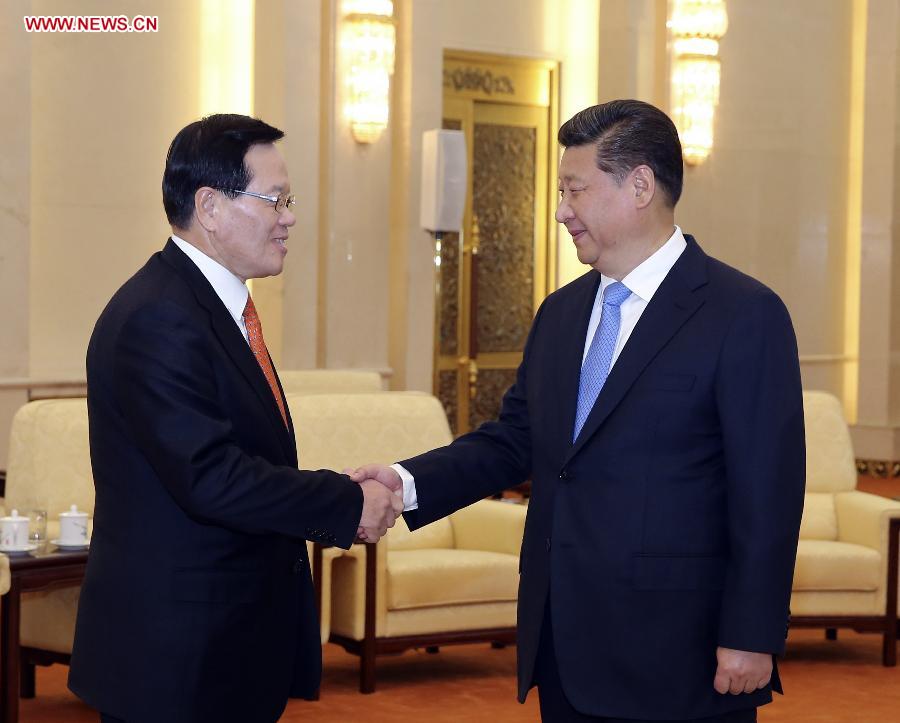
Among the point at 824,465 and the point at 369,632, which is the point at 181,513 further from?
the point at 824,465

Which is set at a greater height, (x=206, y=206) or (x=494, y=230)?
(x=494, y=230)

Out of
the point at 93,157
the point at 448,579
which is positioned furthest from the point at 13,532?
the point at 93,157

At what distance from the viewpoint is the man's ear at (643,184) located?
2.68 m

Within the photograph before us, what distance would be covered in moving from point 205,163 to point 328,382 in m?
4.58

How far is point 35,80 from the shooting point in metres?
A: 7.83

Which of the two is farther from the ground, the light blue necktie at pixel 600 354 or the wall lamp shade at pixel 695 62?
the wall lamp shade at pixel 695 62

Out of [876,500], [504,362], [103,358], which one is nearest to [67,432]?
[103,358]

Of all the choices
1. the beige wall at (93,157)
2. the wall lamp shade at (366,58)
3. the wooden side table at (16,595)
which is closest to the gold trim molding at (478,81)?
the wall lamp shade at (366,58)

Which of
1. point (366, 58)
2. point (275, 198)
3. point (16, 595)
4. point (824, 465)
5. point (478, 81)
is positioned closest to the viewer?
point (275, 198)

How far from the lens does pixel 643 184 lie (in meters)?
2.68

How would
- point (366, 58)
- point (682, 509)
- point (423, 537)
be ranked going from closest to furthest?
point (682, 509) → point (423, 537) → point (366, 58)

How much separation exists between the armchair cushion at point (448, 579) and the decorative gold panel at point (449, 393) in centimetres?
433

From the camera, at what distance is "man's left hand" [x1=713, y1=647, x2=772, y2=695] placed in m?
2.49

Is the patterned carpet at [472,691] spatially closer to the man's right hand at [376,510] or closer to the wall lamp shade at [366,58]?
the man's right hand at [376,510]
